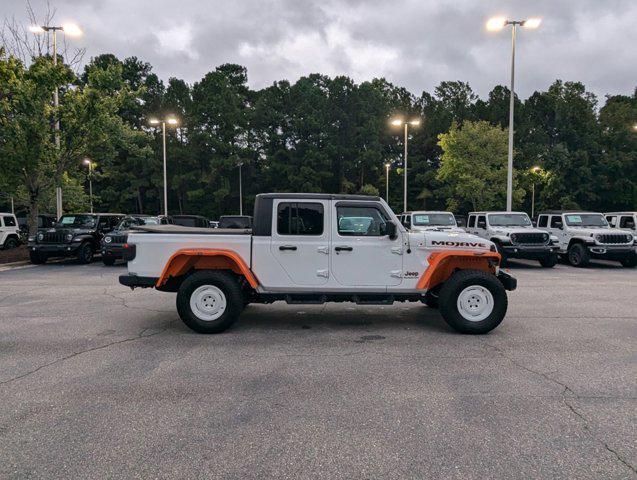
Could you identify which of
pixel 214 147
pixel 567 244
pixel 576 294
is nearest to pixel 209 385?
pixel 576 294

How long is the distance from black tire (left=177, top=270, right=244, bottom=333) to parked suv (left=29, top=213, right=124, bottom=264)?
11497 millimetres

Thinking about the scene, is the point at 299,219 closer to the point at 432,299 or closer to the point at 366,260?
the point at 366,260

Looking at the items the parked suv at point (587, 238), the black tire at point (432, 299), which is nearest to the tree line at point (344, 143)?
the parked suv at point (587, 238)

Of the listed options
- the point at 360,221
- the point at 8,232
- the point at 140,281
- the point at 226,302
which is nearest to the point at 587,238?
the point at 360,221

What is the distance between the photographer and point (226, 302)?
6395 millimetres

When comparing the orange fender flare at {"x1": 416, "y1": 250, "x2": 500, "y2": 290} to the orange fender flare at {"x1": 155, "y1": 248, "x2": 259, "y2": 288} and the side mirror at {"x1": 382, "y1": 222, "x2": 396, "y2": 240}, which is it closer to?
the side mirror at {"x1": 382, "y1": 222, "x2": 396, "y2": 240}

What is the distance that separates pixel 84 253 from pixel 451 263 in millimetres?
13980

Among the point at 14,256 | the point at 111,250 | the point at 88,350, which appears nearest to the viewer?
the point at 88,350

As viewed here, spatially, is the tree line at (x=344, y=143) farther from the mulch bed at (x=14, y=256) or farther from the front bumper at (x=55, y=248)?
the front bumper at (x=55, y=248)

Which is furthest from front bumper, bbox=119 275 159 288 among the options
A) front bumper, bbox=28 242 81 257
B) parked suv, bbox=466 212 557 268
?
parked suv, bbox=466 212 557 268

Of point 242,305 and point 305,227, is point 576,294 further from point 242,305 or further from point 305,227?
→ point 242,305

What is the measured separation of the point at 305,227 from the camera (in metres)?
6.54

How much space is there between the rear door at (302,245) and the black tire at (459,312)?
1.77 metres

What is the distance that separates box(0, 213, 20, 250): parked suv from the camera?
1998 centimetres
